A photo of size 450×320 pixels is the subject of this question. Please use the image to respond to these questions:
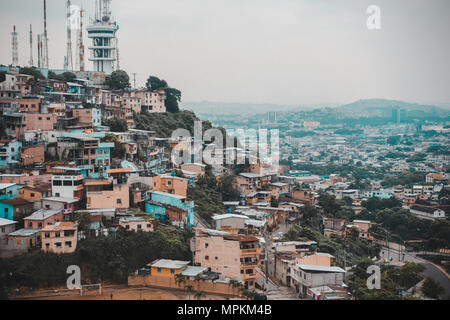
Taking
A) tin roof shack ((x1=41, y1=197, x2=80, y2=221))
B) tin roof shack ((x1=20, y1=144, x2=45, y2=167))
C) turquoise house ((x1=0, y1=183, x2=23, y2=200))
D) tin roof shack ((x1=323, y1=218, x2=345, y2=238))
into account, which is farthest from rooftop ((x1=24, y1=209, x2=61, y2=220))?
tin roof shack ((x1=323, y1=218, x2=345, y2=238))

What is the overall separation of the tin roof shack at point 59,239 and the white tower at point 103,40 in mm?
13193

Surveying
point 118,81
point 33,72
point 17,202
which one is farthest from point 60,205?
point 118,81

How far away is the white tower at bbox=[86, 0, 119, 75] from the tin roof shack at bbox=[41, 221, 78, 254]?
43.3 feet

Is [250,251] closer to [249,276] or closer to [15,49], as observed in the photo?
[249,276]

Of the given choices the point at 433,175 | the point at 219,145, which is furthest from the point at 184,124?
the point at 433,175

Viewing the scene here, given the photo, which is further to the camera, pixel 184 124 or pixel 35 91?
pixel 184 124

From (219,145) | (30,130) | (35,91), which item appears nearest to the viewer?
(30,130)

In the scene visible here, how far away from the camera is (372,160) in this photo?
41.6 meters

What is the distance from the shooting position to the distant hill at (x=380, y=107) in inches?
3287

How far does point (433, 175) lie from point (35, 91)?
21.9 m

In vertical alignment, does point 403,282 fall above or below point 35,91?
below

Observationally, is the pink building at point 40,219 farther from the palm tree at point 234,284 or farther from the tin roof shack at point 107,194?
the palm tree at point 234,284

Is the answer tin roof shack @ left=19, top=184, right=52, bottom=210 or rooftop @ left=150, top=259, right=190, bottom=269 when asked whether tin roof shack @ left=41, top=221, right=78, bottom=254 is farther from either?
rooftop @ left=150, top=259, right=190, bottom=269
